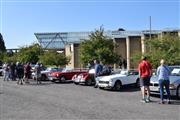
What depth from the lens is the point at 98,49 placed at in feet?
117

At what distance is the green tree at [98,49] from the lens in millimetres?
35500

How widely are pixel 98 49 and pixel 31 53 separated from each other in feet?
54.2

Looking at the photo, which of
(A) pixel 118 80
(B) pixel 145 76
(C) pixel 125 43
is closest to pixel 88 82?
(A) pixel 118 80

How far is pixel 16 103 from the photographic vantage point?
14875mm

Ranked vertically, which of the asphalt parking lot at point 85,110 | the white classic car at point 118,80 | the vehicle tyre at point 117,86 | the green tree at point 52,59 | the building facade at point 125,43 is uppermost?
the building facade at point 125,43

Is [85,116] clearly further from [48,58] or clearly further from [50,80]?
[48,58]

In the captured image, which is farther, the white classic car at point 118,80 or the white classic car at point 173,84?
the white classic car at point 118,80

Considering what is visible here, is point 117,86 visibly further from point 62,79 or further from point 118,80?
point 62,79

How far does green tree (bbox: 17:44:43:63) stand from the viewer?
49.8 m

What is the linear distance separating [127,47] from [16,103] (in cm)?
4522

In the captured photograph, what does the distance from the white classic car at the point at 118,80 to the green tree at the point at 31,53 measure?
90.7 ft

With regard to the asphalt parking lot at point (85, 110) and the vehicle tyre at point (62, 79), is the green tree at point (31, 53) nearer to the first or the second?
the vehicle tyre at point (62, 79)

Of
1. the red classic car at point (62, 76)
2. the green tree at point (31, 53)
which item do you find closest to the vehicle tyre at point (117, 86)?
the red classic car at point (62, 76)

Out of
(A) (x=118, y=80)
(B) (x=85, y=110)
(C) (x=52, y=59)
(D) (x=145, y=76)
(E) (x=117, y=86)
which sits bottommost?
(B) (x=85, y=110)
